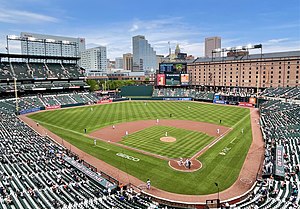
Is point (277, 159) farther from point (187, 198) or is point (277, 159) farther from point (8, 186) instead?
point (8, 186)

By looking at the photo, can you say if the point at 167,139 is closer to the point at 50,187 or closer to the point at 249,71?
the point at 50,187

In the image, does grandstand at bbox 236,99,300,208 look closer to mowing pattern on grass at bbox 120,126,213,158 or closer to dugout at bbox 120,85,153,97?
mowing pattern on grass at bbox 120,126,213,158

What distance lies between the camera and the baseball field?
2356 cm

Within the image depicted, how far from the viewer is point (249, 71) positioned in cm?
9131

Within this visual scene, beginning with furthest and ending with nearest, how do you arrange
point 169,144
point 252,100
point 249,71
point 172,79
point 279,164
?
point 249,71 → point 172,79 → point 252,100 → point 169,144 → point 279,164

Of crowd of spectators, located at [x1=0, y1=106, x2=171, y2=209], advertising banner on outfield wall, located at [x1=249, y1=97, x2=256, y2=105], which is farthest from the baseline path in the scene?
advertising banner on outfield wall, located at [x1=249, y1=97, x2=256, y2=105]

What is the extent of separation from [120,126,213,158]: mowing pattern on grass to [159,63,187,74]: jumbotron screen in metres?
51.5

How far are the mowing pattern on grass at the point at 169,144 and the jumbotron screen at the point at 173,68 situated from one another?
169ft

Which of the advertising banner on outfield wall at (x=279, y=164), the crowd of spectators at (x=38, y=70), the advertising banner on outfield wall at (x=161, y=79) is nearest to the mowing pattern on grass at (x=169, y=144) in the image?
the advertising banner on outfield wall at (x=279, y=164)

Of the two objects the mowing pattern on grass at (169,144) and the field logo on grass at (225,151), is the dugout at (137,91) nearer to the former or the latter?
the mowing pattern on grass at (169,144)

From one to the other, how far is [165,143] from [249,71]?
7169cm

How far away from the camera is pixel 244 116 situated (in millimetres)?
54156

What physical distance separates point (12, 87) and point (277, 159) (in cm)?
7187

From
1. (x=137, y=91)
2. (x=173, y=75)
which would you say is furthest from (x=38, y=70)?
(x=173, y=75)
